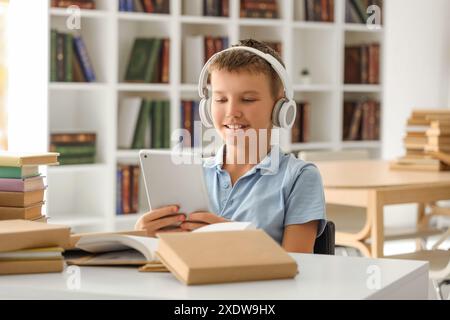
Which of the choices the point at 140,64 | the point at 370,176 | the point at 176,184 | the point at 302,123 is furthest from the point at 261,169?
the point at 302,123

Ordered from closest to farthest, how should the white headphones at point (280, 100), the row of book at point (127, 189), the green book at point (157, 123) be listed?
the white headphones at point (280, 100), the row of book at point (127, 189), the green book at point (157, 123)

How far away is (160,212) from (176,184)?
0.22 ft

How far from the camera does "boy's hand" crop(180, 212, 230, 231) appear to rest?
1696mm

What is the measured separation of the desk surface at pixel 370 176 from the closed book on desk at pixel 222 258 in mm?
1926

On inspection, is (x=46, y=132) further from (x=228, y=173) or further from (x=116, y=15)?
(x=228, y=173)

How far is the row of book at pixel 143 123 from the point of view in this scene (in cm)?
495

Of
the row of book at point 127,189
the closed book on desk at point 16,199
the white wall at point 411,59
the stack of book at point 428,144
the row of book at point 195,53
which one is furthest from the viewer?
the white wall at point 411,59

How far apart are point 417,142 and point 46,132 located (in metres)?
1.95

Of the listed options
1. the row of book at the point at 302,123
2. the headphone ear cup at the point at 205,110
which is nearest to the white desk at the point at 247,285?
the headphone ear cup at the point at 205,110

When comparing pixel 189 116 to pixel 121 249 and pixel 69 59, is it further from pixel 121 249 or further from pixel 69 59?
pixel 121 249

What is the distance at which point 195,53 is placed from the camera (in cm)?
512

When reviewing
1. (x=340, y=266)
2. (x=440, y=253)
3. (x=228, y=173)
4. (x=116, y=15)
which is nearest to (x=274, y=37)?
(x=116, y=15)

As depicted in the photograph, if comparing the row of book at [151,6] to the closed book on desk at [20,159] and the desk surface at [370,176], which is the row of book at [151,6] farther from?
the closed book on desk at [20,159]

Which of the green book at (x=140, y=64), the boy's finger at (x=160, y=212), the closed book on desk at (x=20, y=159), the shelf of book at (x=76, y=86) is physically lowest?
the boy's finger at (x=160, y=212)
